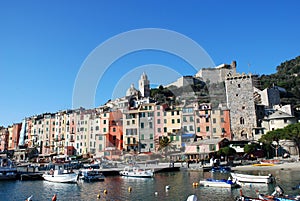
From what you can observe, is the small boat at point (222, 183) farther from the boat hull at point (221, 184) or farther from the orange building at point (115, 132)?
the orange building at point (115, 132)

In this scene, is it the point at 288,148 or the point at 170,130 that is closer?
the point at 288,148

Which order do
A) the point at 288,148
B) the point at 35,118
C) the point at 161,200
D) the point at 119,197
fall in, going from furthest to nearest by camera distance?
the point at 35,118, the point at 288,148, the point at 119,197, the point at 161,200

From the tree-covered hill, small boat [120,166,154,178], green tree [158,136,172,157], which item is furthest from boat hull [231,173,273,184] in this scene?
the tree-covered hill

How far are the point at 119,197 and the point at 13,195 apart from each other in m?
11.1

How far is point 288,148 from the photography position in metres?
50.8

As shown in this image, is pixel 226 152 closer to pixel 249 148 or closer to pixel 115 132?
pixel 249 148

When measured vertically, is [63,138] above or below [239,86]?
below

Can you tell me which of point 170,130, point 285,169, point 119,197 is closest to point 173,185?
point 119,197

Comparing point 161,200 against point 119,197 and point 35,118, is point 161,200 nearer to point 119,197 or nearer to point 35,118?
point 119,197

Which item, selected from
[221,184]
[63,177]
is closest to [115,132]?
[63,177]

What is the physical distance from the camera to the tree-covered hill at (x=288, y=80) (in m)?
87.7

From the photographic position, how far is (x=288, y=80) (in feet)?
351

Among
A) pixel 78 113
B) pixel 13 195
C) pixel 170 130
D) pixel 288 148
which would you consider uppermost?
pixel 78 113

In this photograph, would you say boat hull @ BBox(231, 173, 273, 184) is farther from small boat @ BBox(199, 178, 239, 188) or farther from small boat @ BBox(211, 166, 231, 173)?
small boat @ BBox(211, 166, 231, 173)
